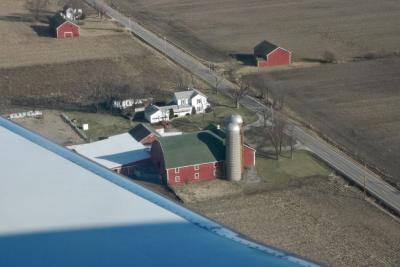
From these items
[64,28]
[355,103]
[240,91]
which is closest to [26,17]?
[64,28]

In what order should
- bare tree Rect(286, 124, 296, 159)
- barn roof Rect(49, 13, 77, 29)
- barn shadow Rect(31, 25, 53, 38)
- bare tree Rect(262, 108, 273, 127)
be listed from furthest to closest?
1. barn shadow Rect(31, 25, 53, 38)
2. barn roof Rect(49, 13, 77, 29)
3. bare tree Rect(262, 108, 273, 127)
4. bare tree Rect(286, 124, 296, 159)

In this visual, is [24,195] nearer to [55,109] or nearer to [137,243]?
[137,243]

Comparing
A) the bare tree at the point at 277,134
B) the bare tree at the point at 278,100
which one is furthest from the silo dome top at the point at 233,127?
the bare tree at the point at 278,100

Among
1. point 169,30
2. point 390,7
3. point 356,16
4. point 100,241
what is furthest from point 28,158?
point 390,7

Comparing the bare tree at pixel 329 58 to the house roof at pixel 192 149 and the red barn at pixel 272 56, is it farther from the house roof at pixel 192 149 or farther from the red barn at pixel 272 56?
the house roof at pixel 192 149

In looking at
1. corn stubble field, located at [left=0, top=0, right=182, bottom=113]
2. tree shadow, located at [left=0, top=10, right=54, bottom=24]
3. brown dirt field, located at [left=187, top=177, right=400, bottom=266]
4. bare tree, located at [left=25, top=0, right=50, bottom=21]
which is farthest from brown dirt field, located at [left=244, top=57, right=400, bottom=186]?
bare tree, located at [left=25, top=0, right=50, bottom=21]

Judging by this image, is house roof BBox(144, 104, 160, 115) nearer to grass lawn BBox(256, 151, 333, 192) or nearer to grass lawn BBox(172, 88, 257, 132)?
grass lawn BBox(172, 88, 257, 132)

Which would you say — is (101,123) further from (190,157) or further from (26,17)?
(26,17)
